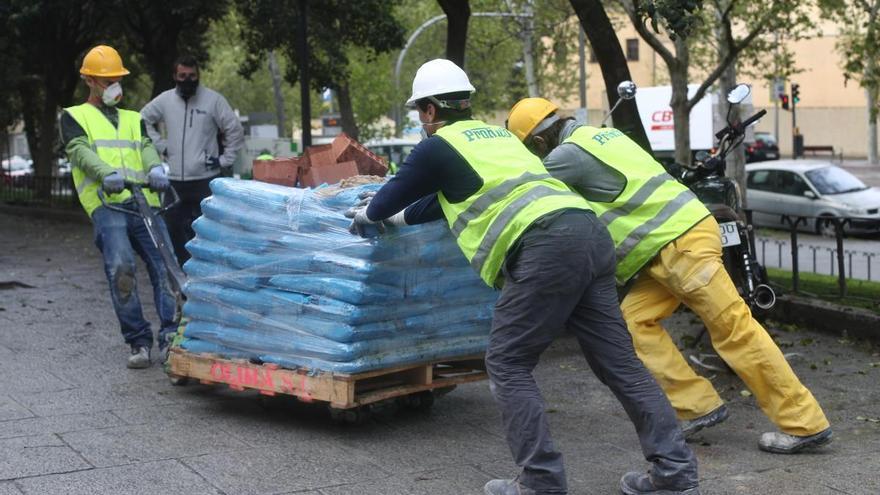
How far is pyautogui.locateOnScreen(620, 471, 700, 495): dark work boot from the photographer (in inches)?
195

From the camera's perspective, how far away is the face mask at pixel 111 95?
26.0 ft

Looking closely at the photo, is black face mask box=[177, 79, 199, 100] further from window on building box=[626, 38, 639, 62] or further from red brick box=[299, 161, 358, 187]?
window on building box=[626, 38, 639, 62]

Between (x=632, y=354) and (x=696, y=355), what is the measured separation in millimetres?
3073

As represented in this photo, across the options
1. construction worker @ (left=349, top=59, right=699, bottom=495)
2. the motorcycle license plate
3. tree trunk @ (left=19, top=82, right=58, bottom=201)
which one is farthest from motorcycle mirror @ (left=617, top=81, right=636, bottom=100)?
tree trunk @ (left=19, top=82, right=58, bottom=201)

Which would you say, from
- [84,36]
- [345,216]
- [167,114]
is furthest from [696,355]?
[84,36]

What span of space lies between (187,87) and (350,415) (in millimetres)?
3126

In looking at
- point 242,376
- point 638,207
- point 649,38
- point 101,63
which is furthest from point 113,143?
point 649,38

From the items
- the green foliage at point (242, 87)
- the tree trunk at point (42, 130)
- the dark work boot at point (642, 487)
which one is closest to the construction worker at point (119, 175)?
the dark work boot at point (642, 487)

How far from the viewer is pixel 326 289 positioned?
583 centimetres

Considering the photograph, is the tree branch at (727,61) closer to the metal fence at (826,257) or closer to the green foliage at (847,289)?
the metal fence at (826,257)

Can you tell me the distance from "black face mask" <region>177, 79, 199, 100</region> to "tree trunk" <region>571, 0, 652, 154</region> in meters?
3.14

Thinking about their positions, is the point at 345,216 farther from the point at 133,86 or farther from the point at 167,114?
the point at 133,86

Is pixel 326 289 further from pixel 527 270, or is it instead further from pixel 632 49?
pixel 632 49

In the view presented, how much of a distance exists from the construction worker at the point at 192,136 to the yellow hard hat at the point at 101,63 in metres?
0.53
